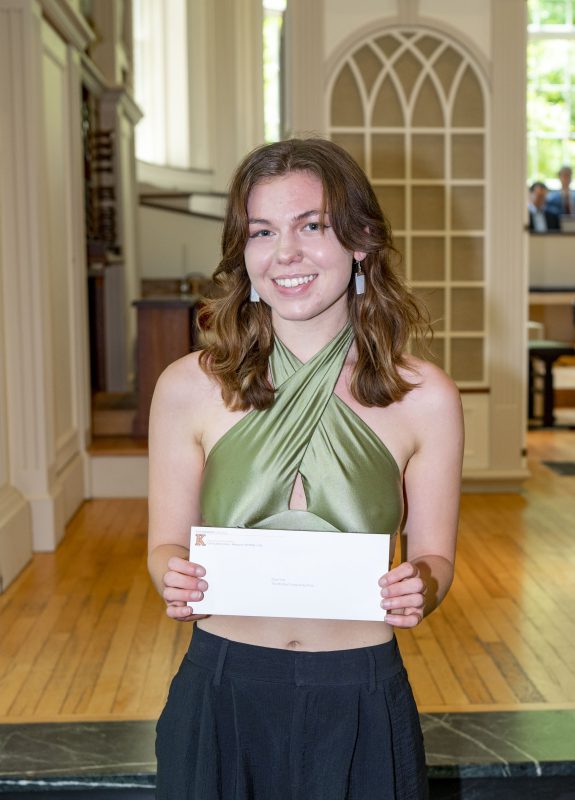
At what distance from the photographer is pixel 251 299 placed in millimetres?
1761

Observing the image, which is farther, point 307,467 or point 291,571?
point 307,467

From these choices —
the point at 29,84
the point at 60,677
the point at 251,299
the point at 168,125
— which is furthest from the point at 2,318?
the point at 168,125

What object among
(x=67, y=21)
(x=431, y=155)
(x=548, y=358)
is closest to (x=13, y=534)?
(x=67, y=21)

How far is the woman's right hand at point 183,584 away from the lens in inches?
62.3

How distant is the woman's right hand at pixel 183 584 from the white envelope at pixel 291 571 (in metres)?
0.01

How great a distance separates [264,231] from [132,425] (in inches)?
218

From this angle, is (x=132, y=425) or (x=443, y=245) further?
(x=132, y=425)

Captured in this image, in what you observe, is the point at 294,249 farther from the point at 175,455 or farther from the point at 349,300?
the point at 175,455

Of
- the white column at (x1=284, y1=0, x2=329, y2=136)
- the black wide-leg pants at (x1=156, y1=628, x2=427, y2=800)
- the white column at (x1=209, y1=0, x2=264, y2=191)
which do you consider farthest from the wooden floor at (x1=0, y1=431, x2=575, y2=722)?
the white column at (x1=209, y1=0, x2=264, y2=191)

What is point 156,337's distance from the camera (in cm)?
711

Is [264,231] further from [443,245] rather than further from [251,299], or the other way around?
[443,245]

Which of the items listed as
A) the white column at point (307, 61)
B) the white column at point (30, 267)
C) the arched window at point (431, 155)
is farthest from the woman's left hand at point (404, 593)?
the white column at point (307, 61)

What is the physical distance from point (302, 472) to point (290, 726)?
1.21 ft

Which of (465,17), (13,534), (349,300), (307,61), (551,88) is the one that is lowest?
(13,534)
